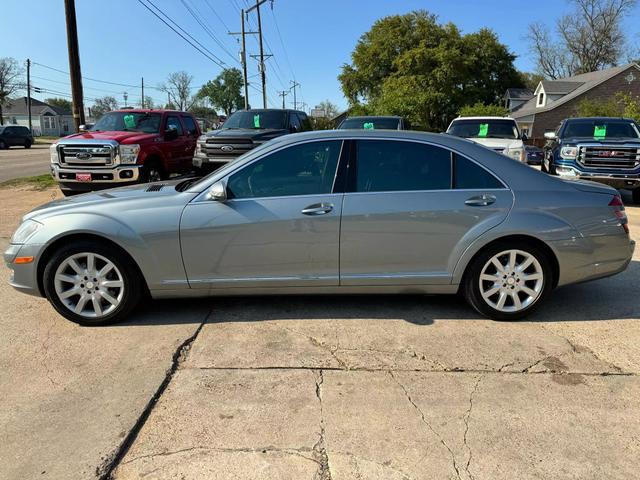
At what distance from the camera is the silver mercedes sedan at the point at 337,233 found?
13.2 feet

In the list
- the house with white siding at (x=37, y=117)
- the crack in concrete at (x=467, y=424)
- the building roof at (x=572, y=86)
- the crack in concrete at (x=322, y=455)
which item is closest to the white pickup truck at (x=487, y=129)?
the crack in concrete at (x=467, y=424)

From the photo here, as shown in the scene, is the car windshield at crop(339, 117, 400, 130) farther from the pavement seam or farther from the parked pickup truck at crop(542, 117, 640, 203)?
the pavement seam

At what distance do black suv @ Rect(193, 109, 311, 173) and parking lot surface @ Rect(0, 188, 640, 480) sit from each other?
6.91 meters

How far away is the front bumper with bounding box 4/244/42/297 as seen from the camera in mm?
4066

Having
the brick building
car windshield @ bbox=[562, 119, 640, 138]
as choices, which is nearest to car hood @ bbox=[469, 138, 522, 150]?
car windshield @ bbox=[562, 119, 640, 138]

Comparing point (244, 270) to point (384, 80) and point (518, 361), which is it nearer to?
point (518, 361)

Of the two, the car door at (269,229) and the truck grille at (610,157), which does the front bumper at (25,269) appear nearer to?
the car door at (269,229)

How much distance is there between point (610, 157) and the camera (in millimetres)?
10391

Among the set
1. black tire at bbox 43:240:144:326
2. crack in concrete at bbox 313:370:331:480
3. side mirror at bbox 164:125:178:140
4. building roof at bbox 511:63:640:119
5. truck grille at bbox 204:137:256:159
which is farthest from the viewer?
building roof at bbox 511:63:640:119

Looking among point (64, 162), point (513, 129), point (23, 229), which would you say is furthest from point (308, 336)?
point (513, 129)

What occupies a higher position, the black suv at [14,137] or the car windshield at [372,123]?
the black suv at [14,137]

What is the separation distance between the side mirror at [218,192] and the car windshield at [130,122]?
315 inches

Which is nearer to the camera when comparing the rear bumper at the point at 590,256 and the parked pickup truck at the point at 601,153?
the rear bumper at the point at 590,256

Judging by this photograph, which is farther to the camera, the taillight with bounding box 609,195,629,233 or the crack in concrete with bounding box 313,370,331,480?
the taillight with bounding box 609,195,629,233
